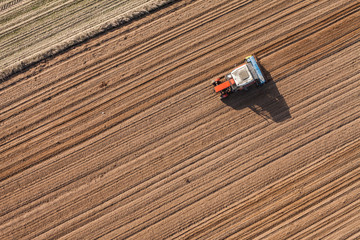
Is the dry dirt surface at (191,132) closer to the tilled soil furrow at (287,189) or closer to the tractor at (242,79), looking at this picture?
the tilled soil furrow at (287,189)

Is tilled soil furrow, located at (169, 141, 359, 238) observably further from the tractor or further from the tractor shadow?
the tractor

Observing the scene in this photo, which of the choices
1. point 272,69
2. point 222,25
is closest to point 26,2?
point 222,25

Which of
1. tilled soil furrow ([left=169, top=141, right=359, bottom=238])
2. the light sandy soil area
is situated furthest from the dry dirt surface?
the light sandy soil area

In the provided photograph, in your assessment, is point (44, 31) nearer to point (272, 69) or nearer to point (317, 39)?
point (272, 69)

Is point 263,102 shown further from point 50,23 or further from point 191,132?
point 50,23

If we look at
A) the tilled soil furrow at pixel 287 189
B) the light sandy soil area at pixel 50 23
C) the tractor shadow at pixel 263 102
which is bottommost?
the tilled soil furrow at pixel 287 189

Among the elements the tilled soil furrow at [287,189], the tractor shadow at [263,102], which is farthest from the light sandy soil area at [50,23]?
the tilled soil furrow at [287,189]

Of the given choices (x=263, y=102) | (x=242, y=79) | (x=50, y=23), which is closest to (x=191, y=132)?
(x=242, y=79)
